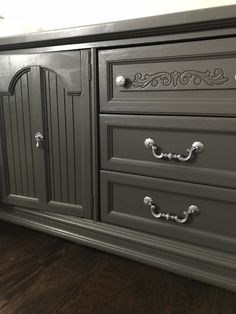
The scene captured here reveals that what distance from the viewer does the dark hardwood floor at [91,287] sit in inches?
30.2

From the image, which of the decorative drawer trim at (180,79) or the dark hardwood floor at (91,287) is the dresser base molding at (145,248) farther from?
the decorative drawer trim at (180,79)

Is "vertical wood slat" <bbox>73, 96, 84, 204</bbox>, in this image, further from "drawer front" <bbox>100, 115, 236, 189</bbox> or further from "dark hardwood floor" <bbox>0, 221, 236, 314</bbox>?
"dark hardwood floor" <bbox>0, 221, 236, 314</bbox>

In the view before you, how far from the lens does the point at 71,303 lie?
2.56ft

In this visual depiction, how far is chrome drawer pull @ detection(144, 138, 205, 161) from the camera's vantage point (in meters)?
0.78

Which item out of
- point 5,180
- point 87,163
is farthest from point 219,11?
point 5,180

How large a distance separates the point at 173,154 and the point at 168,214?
7.2 inches

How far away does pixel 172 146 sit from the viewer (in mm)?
820

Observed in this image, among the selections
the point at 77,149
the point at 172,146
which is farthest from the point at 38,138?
the point at 172,146

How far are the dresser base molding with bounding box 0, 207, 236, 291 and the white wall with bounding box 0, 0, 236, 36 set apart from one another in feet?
2.78

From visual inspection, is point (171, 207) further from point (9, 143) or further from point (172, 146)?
point (9, 143)

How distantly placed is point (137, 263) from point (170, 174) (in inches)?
13.1

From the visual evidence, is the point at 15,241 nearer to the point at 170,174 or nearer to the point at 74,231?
the point at 74,231

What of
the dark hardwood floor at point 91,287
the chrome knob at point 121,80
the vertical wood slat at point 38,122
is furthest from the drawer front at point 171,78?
the dark hardwood floor at point 91,287

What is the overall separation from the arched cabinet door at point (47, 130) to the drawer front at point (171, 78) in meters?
0.09
